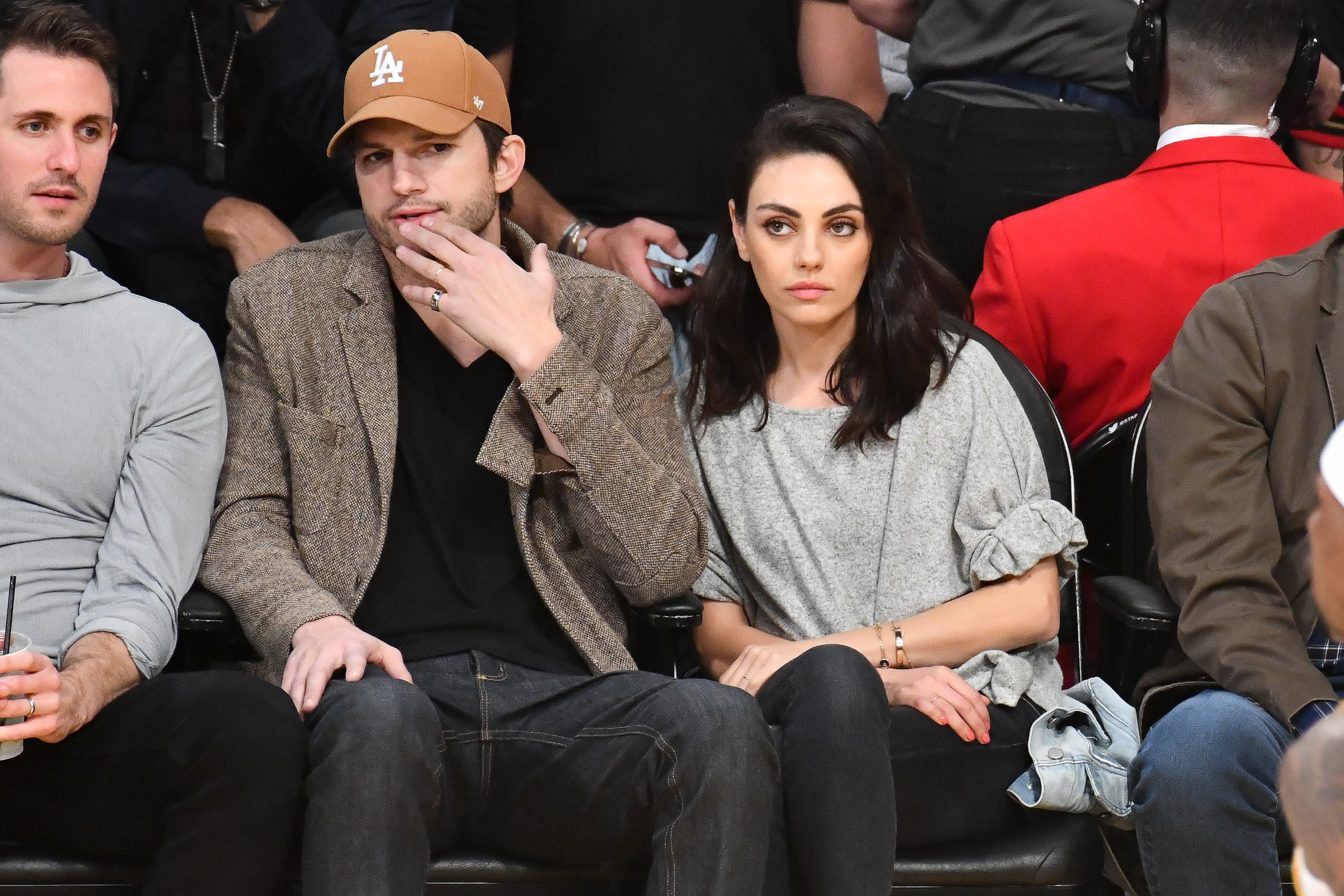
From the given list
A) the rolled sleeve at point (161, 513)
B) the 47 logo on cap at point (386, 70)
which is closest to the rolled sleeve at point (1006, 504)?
the 47 logo on cap at point (386, 70)

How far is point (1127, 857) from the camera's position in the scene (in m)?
2.56

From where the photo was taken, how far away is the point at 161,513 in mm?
2744

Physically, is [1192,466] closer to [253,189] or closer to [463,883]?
[463,883]

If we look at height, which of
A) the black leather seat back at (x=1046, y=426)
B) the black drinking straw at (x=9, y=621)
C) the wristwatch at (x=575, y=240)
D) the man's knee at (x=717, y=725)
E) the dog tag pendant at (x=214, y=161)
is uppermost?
the dog tag pendant at (x=214, y=161)

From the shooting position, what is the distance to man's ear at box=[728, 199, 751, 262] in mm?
3170

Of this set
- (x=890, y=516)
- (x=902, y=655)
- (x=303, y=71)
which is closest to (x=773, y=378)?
(x=890, y=516)

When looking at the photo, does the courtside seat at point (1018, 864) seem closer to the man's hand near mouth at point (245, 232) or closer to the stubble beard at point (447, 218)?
the stubble beard at point (447, 218)

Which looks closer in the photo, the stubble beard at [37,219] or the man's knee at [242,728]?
the man's knee at [242,728]

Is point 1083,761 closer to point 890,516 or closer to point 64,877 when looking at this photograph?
point 890,516

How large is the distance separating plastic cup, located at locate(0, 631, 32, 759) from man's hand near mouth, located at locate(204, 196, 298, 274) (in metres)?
1.27

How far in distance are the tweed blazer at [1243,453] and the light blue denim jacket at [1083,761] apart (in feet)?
0.19

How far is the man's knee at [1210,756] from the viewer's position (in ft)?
7.86

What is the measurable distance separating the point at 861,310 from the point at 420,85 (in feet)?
2.96

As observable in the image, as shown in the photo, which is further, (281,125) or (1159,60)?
(281,125)
